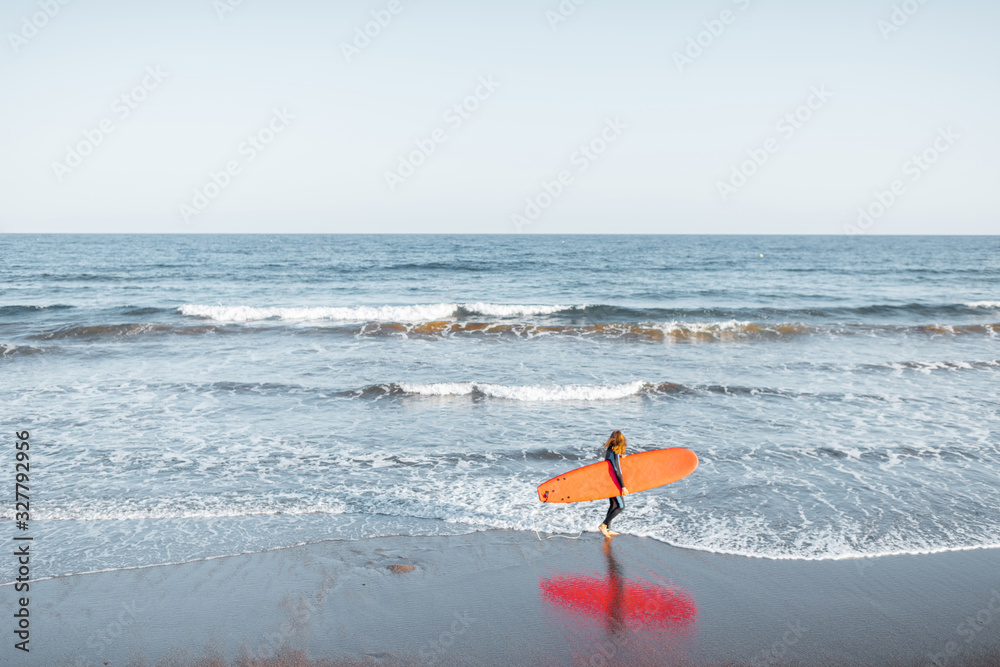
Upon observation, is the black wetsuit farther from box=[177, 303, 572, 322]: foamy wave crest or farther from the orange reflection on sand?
box=[177, 303, 572, 322]: foamy wave crest

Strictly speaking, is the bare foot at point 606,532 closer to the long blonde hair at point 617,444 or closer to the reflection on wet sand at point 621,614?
the reflection on wet sand at point 621,614

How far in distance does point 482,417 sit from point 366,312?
1585 centimetres

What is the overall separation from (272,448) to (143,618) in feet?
18.5

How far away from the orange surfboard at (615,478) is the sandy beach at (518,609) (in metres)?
0.98

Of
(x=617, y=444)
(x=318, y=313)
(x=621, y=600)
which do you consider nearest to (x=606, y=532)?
(x=617, y=444)

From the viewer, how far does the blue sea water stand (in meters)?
8.80

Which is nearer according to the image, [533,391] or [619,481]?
[619,481]

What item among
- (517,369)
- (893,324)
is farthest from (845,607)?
(893,324)

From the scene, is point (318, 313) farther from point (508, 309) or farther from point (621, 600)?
point (621, 600)

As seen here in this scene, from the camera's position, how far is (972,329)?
25000 mm

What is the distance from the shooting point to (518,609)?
21.6ft

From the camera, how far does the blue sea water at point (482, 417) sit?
8805mm

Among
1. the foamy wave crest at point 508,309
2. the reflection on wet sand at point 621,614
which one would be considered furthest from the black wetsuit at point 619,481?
the foamy wave crest at point 508,309

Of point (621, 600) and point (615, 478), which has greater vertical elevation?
point (615, 478)
